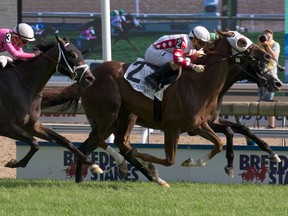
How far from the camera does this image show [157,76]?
9992 mm

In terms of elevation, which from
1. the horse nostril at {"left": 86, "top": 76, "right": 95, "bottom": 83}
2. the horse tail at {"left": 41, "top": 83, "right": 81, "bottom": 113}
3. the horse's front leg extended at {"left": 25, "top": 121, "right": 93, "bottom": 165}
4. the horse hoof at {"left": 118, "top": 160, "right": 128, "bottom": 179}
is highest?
the horse nostril at {"left": 86, "top": 76, "right": 95, "bottom": 83}

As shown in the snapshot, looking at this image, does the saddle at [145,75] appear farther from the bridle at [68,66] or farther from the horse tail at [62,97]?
the horse tail at [62,97]

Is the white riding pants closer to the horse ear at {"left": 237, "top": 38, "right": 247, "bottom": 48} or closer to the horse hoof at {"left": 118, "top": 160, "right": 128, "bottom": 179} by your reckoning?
the horse ear at {"left": 237, "top": 38, "right": 247, "bottom": 48}

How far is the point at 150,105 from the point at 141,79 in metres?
0.27

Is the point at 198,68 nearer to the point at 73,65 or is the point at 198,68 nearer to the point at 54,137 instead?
the point at 73,65

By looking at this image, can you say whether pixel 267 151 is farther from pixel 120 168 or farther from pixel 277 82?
pixel 120 168

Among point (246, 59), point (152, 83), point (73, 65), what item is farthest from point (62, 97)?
point (246, 59)

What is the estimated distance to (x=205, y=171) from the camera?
1079cm

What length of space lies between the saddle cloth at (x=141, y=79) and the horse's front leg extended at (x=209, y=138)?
576mm

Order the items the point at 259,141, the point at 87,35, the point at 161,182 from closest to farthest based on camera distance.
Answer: the point at 161,182 < the point at 259,141 < the point at 87,35

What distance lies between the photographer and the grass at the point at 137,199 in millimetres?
8180

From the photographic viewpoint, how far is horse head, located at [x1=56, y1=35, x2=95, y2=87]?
31.9 ft

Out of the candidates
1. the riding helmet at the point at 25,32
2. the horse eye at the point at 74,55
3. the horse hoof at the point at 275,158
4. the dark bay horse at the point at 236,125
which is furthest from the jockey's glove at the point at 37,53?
the horse hoof at the point at 275,158

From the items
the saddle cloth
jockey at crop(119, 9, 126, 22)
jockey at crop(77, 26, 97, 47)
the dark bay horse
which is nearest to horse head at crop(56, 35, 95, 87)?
the saddle cloth
